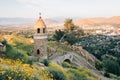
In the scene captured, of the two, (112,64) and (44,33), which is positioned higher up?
(44,33)

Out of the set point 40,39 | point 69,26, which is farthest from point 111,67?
point 69,26

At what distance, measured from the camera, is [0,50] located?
22.5 meters

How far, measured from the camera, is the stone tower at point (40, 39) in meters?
29.2

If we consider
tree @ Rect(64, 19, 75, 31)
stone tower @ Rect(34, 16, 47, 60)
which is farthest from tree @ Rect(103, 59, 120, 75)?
tree @ Rect(64, 19, 75, 31)

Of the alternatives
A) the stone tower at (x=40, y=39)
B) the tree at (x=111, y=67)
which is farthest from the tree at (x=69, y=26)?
the stone tower at (x=40, y=39)

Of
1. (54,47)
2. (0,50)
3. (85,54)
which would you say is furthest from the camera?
(85,54)

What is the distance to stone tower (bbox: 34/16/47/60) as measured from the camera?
95.7 ft

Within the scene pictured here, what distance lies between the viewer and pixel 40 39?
29.4 meters

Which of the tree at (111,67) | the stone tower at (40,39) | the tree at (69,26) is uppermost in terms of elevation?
the stone tower at (40,39)

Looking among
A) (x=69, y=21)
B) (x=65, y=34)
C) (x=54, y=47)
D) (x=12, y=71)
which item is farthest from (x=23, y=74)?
(x=69, y=21)

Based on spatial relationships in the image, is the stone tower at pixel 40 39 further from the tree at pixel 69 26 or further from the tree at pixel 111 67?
the tree at pixel 69 26

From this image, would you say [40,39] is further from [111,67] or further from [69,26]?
[69,26]

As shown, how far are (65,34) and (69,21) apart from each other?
567 cm

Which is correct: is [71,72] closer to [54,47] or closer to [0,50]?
[0,50]
